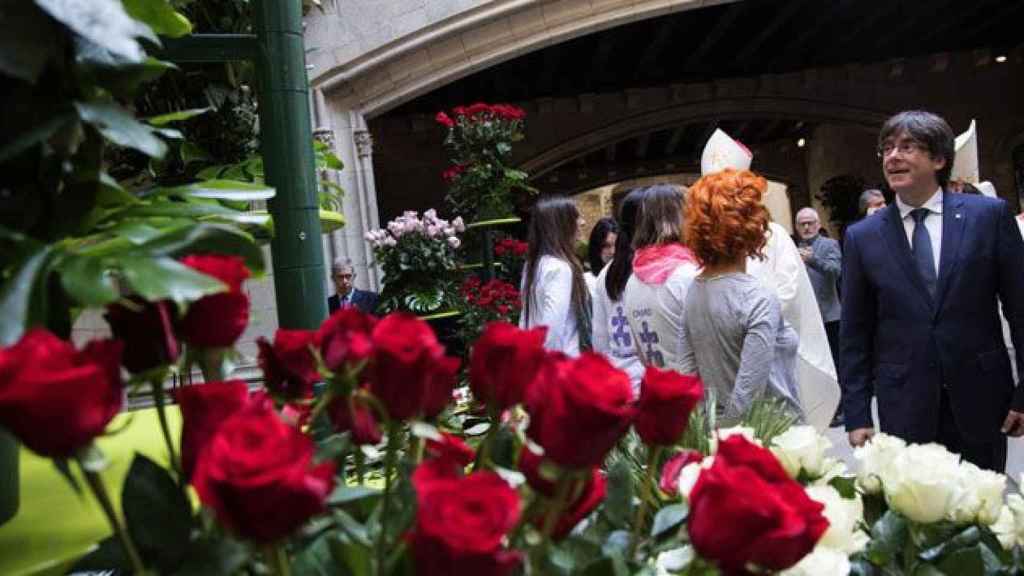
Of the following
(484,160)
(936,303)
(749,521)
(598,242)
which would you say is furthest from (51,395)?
(484,160)

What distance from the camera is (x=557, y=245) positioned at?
12.4ft

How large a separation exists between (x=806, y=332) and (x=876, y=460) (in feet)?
7.60

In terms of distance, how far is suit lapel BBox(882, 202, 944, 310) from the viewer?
2490 millimetres

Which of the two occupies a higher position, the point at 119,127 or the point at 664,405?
the point at 119,127

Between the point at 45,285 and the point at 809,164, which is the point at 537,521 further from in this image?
the point at 809,164

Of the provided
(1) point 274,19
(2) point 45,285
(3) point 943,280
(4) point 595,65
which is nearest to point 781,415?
(1) point 274,19

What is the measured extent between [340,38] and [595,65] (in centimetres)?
437

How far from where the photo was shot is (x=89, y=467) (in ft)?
1.44

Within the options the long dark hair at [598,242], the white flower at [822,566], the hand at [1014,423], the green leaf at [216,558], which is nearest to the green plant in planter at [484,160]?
the long dark hair at [598,242]

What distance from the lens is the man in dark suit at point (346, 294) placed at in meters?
6.16

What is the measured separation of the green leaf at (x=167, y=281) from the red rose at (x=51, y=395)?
53 mm

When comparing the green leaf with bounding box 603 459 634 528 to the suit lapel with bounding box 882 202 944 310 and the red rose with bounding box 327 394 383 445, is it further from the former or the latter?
the suit lapel with bounding box 882 202 944 310

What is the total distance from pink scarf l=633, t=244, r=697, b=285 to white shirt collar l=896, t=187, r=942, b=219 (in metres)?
0.57

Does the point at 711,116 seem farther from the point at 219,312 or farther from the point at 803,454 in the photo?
the point at 219,312
